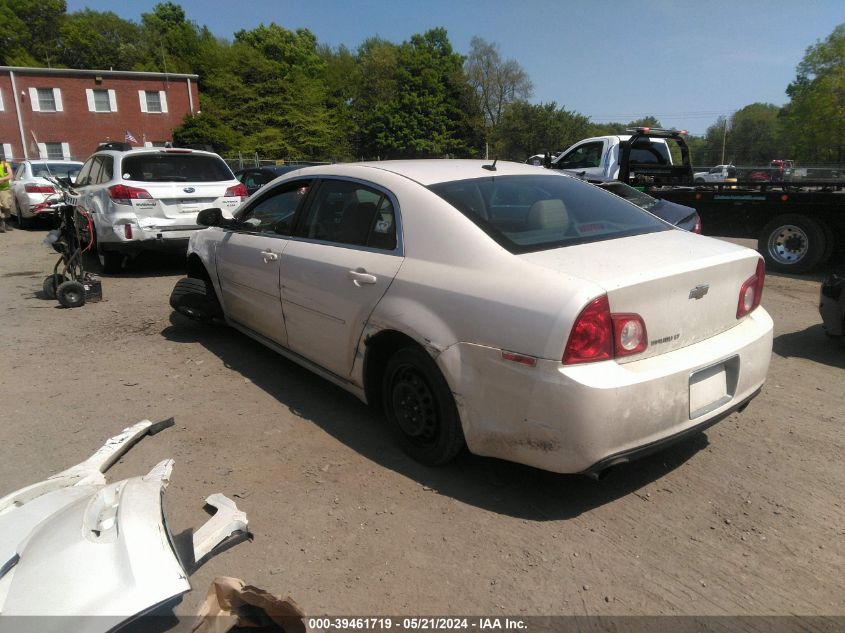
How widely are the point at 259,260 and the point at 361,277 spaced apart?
1.35 metres

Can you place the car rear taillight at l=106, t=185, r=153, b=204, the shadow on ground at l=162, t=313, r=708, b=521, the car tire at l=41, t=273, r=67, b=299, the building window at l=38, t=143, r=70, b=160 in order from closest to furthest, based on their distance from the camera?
the shadow on ground at l=162, t=313, r=708, b=521 → the car tire at l=41, t=273, r=67, b=299 → the car rear taillight at l=106, t=185, r=153, b=204 → the building window at l=38, t=143, r=70, b=160

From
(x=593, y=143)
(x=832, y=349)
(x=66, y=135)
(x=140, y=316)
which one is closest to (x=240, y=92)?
(x=66, y=135)

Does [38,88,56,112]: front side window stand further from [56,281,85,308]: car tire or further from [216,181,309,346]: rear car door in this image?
[216,181,309,346]: rear car door

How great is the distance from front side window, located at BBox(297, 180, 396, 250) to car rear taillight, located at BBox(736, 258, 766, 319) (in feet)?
6.14

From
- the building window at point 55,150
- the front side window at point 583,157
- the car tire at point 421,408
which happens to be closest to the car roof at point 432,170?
the car tire at point 421,408

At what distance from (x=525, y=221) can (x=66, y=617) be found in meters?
2.58

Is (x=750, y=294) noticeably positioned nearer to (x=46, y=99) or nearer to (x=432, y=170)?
(x=432, y=170)

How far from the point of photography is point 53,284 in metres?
7.23

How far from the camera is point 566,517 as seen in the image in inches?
113

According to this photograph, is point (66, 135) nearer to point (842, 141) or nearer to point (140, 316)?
point (140, 316)

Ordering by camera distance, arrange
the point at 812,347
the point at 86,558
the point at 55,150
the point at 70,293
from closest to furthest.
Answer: the point at 86,558 < the point at 812,347 < the point at 70,293 < the point at 55,150

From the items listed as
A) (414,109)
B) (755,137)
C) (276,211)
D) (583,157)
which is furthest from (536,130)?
(276,211)

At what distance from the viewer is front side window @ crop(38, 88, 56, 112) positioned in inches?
1478

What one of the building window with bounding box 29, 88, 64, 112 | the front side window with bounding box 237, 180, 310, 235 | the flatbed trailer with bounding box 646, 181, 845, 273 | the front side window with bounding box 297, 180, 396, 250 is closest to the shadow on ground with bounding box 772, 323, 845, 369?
the flatbed trailer with bounding box 646, 181, 845, 273
